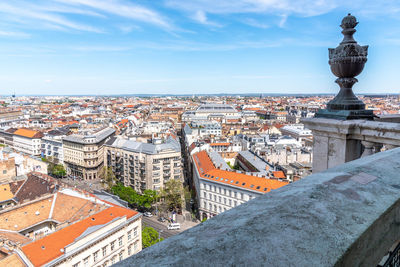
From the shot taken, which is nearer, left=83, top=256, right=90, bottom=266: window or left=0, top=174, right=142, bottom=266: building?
left=0, top=174, right=142, bottom=266: building

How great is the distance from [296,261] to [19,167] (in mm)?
60238

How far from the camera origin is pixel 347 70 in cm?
A: 638

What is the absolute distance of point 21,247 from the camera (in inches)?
794

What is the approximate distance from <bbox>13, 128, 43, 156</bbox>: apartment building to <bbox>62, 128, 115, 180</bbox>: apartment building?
49.0ft

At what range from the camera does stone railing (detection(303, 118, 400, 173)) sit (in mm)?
5742

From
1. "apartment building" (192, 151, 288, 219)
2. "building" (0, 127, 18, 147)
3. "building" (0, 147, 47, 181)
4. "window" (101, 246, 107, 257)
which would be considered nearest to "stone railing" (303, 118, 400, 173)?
"window" (101, 246, 107, 257)

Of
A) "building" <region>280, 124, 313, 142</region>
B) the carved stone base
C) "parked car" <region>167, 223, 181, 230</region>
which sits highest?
the carved stone base

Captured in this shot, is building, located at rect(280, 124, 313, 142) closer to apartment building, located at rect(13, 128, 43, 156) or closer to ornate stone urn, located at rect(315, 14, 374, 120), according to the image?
apartment building, located at rect(13, 128, 43, 156)

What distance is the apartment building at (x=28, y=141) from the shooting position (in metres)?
82.1

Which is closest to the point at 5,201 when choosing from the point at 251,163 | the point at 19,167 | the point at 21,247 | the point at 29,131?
the point at 21,247

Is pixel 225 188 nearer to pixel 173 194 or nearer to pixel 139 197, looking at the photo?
pixel 173 194

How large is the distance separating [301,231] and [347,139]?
516 cm

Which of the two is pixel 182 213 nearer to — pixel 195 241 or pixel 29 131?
pixel 195 241

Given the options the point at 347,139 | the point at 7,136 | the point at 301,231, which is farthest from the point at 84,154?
the point at 301,231
